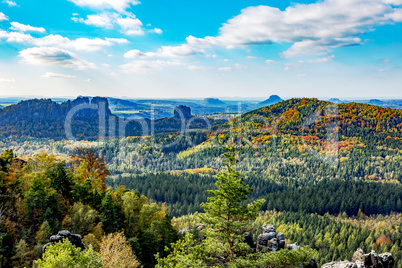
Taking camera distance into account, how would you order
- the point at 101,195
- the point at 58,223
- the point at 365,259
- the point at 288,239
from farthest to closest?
the point at 288,239, the point at 101,195, the point at 58,223, the point at 365,259

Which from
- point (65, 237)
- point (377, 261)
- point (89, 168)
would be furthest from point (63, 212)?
point (377, 261)

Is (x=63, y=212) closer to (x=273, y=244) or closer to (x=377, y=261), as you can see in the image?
(x=273, y=244)

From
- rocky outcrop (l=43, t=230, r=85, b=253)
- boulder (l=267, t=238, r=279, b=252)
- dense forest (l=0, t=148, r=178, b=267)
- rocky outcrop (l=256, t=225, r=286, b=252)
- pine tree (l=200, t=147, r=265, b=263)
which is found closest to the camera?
pine tree (l=200, t=147, r=265, b=263)

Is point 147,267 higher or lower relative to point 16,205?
lower

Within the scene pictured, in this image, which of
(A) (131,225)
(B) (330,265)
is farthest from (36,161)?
(B) (330,265)

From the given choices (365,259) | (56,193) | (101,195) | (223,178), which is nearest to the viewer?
(223,178)

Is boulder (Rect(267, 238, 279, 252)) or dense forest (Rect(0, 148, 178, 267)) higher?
dense forest (Rect(0, 148, 178, 267))

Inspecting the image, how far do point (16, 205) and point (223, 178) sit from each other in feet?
154

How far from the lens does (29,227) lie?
5566cm

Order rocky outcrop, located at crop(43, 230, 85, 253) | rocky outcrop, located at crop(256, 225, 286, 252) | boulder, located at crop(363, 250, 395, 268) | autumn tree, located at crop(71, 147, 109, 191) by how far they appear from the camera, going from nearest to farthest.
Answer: boulder, located at crop(363, 250, 395, 268) → rocky outcrop, located at crop(43, 230, 85, 253) → rocky outcrop, located at crop(256, 225, 286, 252) → autumn tree, located at crop(71, 147, 109, 191)

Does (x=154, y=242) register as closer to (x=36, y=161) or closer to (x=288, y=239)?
(x=36, y=161)

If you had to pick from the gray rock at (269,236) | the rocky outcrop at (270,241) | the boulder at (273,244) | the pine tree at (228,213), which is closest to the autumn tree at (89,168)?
the rocky outcrop at (270,241)

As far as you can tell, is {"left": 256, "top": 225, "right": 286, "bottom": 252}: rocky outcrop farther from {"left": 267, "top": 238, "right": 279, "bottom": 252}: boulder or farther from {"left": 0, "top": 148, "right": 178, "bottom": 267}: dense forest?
{"left": 0, "top": 148, "right": 178, "bottom": 267}: dense forest

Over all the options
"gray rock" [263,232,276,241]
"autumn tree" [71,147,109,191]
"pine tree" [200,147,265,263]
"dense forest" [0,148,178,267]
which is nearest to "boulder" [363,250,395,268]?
"pine tree" [200,147,265,263]
